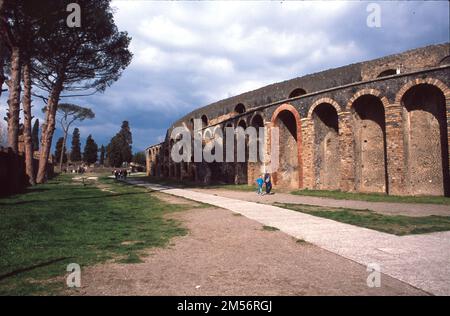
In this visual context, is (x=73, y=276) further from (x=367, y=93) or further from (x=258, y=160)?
(x=258, y=160)

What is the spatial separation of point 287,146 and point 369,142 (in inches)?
169

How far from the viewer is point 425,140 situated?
39.0 feet

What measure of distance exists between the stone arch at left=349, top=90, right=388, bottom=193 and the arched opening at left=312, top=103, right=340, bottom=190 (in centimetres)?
138

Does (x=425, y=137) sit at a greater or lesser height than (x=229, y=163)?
greater

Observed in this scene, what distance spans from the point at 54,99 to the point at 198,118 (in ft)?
40.9

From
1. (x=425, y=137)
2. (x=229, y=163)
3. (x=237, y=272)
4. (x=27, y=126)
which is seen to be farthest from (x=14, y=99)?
(x=425, y=137)

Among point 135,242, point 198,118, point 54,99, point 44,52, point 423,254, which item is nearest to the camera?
A: point 423,254

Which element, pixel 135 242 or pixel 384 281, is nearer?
pixel 384 281

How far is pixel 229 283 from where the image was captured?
2.93 m

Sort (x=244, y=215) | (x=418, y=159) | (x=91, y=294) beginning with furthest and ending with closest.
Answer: (x=418, y=159), (x=244, y=215), (x=91, y=294)

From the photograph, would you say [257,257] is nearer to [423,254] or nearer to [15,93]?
[423,254]

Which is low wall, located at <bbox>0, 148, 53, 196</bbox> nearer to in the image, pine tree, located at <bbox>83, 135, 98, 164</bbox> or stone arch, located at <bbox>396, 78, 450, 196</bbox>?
stone arch, located at <bbox>396, 78, 450, 196</bbox>

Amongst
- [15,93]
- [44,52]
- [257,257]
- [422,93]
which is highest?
[44,52]

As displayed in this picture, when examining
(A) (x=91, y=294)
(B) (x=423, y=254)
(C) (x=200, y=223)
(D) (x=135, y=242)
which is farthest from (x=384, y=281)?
(C) (x=200, y=223)
